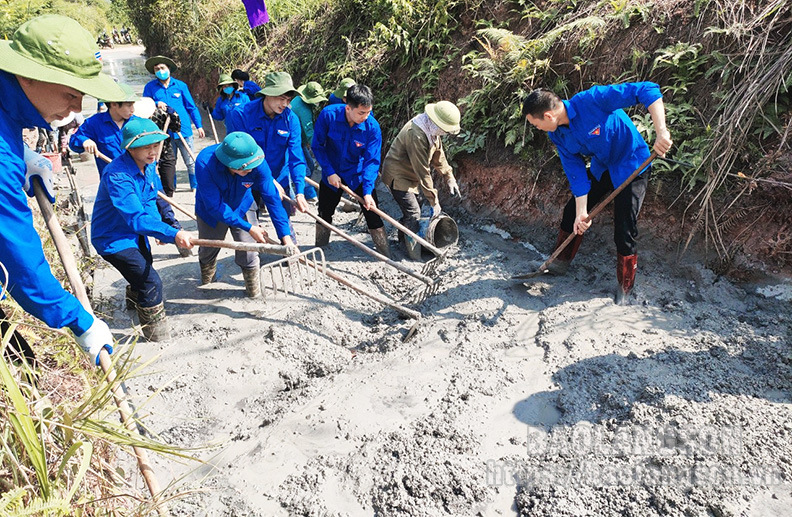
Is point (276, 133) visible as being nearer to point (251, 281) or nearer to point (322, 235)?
point (322, 235)

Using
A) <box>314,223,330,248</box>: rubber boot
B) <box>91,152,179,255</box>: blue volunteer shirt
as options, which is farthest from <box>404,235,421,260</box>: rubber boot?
<box>91,152,179,255</box>: blue volunteer shirt

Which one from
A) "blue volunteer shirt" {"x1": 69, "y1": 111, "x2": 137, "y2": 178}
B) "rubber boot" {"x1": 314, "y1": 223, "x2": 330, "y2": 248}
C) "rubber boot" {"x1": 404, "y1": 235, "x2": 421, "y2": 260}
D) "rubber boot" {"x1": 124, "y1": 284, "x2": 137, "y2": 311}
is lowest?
"rubber boot" {"x1": 404, "y1": 235, "x2": 421, "y2": 260}

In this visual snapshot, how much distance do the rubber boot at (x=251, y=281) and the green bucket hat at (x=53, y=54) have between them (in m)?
2.71

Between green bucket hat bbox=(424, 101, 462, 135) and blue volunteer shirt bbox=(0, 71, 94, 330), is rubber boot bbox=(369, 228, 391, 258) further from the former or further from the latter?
blue volunteer shirt bbox=(0, 71, 94, 330)

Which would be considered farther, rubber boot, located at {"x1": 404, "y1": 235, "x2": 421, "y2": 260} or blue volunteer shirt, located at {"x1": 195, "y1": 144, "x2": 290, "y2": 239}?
rubber boot, located at {"x1": 404, "y1": 235, "x2": 421, "y2": 260}

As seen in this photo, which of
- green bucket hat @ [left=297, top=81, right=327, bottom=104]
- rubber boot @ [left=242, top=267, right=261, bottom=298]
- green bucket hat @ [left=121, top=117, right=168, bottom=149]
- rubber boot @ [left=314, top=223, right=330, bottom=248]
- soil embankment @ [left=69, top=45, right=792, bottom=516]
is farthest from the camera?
green bucket hat @ [left=297, top=81, right=327, bottom=104]

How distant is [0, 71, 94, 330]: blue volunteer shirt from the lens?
71.9 inches

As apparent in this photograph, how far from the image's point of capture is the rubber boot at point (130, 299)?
4.16m

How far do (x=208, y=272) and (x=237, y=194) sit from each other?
0.93 metres

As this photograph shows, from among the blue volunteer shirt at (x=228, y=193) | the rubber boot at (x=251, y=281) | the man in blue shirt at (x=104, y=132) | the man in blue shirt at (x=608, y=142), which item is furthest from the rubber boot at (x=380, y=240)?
the man in blue shirt at (x=104, y=132)

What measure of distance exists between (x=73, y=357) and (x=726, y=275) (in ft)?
15.6

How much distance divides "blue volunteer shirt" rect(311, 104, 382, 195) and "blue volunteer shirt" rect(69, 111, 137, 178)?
1972 millimetres

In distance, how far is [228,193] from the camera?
4.27 metres

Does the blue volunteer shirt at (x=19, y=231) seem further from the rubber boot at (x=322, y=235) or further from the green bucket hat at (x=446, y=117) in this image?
the rubber boot at (x=322, y=235)
